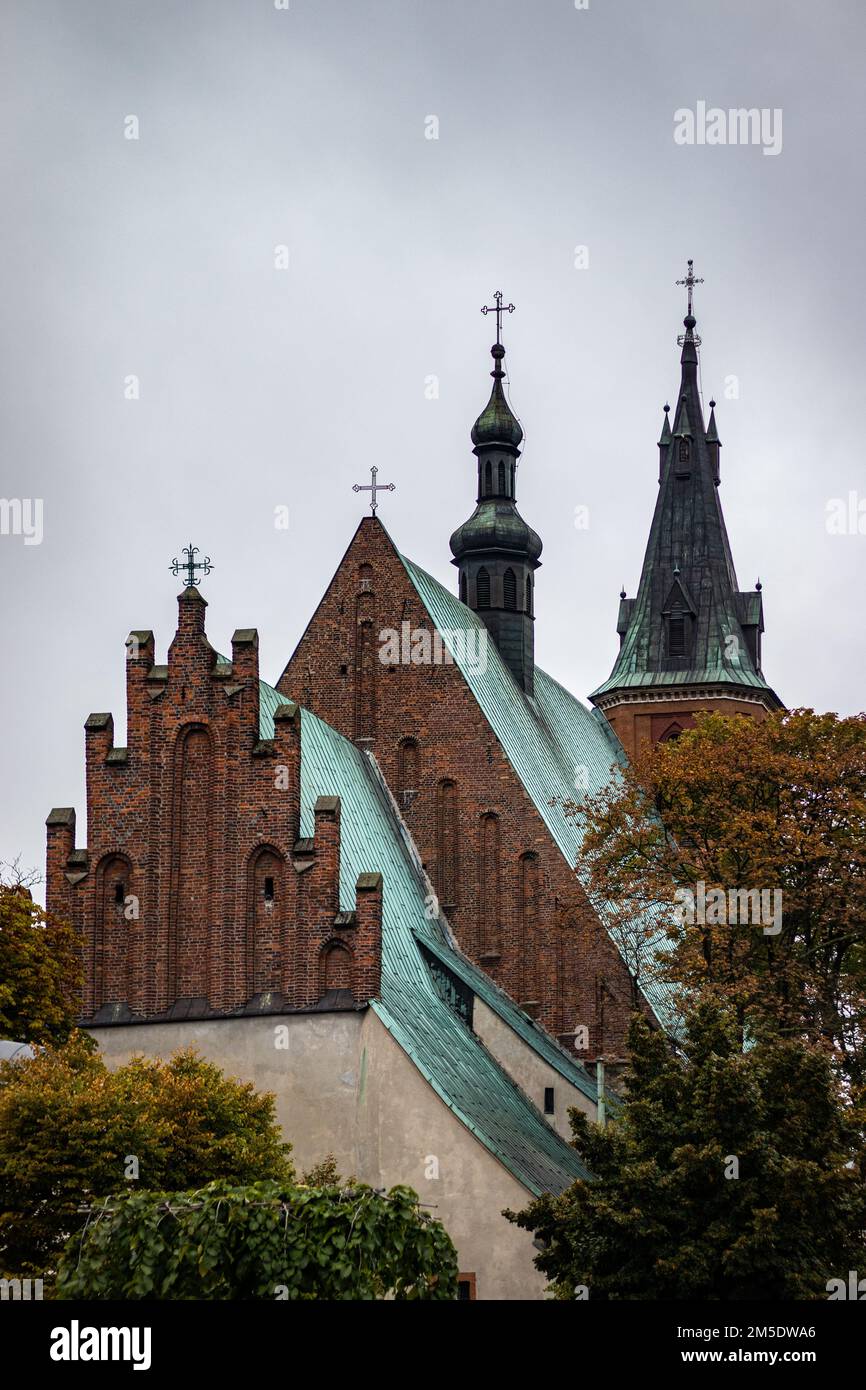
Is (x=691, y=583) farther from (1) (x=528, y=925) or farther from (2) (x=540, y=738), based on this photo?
(1) (x=528, y=925)

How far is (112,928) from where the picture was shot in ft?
133

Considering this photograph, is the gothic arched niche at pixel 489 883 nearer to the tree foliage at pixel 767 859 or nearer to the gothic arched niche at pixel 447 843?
the gothic arched niche at pixel 447 843

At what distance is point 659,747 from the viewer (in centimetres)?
4825

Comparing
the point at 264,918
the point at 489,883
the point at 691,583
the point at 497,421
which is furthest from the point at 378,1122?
the point at 691,583

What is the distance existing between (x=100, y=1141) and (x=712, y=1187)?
8.72 meters

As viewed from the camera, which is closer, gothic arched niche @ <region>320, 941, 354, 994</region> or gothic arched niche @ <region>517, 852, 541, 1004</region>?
gothic arched niche @ <region>320, 941, 354, 994</region>

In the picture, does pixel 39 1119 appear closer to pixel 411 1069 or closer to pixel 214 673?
pixel 411 1069

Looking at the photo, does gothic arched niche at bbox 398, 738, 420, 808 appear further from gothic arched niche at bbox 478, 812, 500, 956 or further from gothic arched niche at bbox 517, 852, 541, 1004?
gothic arched niche at bbox 517, 852, 541, 1004

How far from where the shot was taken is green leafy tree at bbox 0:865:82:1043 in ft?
122

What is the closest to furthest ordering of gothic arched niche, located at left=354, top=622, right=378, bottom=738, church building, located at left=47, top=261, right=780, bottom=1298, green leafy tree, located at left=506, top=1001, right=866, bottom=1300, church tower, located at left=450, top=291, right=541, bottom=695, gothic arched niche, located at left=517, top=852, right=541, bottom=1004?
1. green leafy tree, located at left=506, top=1001, right=866, bottom=1300
2. church building, located at left=47, top=261, right=780, bottom=1298
3. gothic arched niche, located at left=517, top=852, right=541, bottom=1004
4. gothic arched niche, located at left=354, top=622, right=378, bottom=738
5. church tower, located at left=450, top=291, right=541, bottom=695

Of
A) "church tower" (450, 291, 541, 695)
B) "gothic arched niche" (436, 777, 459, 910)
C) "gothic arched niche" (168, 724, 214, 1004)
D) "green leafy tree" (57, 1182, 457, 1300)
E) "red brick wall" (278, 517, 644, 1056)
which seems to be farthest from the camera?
"church tower" (450, 291, 541, 695)

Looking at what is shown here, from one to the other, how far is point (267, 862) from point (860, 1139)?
38.3 ft

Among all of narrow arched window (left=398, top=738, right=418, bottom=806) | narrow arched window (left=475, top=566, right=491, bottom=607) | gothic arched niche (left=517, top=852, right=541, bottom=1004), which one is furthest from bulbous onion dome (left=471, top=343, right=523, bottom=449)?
gothic arched niche (left=517, top=852, right=541, bottom=1004)

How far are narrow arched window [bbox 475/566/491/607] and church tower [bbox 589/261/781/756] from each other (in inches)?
548
